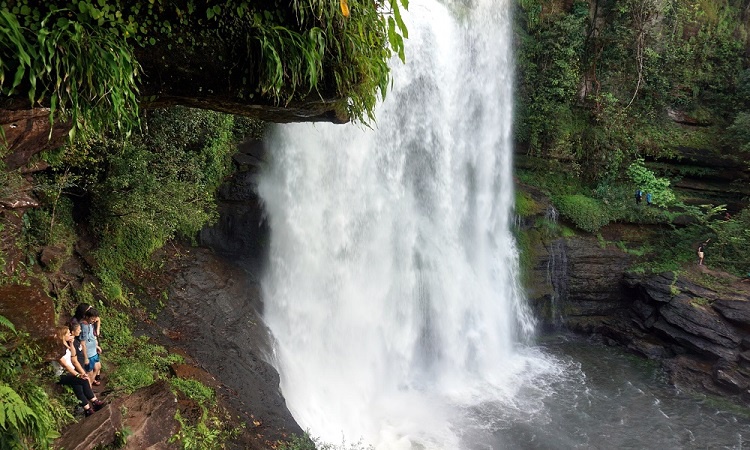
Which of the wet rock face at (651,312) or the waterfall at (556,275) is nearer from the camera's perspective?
the wet rock face at (651,312)

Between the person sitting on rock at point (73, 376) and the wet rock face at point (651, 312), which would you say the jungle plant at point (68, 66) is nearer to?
the person sitting on rock at point (73, 376)

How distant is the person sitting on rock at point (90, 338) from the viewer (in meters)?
4.86

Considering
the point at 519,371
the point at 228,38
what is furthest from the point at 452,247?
the point at 228,38

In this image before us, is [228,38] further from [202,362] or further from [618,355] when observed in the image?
[618,355]

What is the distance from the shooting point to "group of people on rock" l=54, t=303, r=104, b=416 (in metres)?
4.58

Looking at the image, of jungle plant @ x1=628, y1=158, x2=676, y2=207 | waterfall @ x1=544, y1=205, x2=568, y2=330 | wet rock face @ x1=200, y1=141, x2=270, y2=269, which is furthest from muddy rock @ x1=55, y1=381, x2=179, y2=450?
jungle plant @ x1=628, y1=158, x2=676, y2=207

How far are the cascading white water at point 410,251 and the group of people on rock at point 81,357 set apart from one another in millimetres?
4445

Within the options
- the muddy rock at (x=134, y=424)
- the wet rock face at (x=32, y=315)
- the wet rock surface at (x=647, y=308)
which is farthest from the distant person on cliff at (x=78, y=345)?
the wet rock surface at (x=647, y=308)

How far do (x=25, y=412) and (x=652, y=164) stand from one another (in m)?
18.3

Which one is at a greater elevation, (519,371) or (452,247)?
(452,247)

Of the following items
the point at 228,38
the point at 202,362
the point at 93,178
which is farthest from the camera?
the point at 202,362

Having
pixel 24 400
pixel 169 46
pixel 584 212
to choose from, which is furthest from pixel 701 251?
pixel 24 400

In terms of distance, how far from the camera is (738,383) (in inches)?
478

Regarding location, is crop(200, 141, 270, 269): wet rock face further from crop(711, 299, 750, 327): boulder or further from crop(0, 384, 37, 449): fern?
crop(711, 299, 750, 327): boulder
